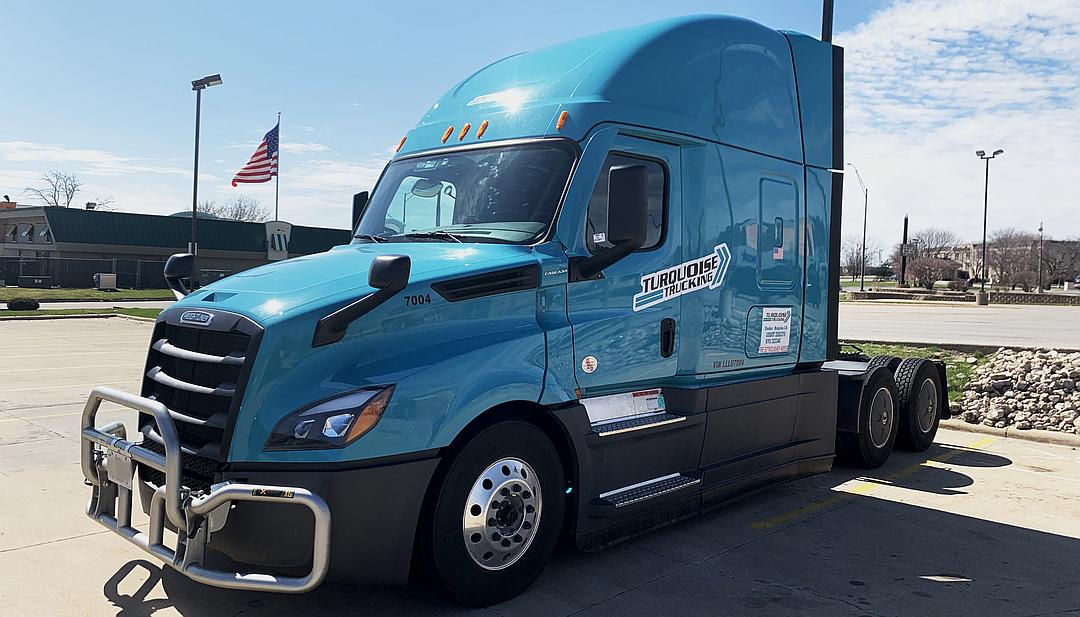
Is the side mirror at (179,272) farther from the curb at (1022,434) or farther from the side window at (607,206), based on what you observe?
the curb at (1022,434)

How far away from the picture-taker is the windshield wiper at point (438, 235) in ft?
17.0

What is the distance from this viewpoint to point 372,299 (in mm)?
4145

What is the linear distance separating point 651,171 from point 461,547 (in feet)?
9.20

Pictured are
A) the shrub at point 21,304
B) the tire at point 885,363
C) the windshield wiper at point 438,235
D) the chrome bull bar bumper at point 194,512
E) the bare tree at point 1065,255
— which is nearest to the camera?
the chrome bull bar bumper at point 194,512

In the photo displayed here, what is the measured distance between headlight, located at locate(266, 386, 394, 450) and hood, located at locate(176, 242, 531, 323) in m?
0.51

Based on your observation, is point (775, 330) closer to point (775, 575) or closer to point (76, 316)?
point (775, 575)

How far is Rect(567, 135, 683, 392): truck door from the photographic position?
512 centimetres

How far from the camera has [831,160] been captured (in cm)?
760

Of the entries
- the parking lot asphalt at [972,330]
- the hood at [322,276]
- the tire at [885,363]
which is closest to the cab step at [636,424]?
the hood at [322,276]

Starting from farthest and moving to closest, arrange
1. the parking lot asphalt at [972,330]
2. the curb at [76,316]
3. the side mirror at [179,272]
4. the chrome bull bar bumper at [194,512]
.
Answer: the curb at [76,316] < the parking lot asphalt at [972,330] < the side mirror at [179,272] < the chrome bull bar bumper at [194,512]

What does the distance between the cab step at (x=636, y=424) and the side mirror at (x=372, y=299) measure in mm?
1693

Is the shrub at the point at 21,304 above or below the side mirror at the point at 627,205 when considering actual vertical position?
below

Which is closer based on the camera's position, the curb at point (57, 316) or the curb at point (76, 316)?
the curb at point (57, 316)

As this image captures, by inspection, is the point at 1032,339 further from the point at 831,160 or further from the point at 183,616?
the point at 183,616
